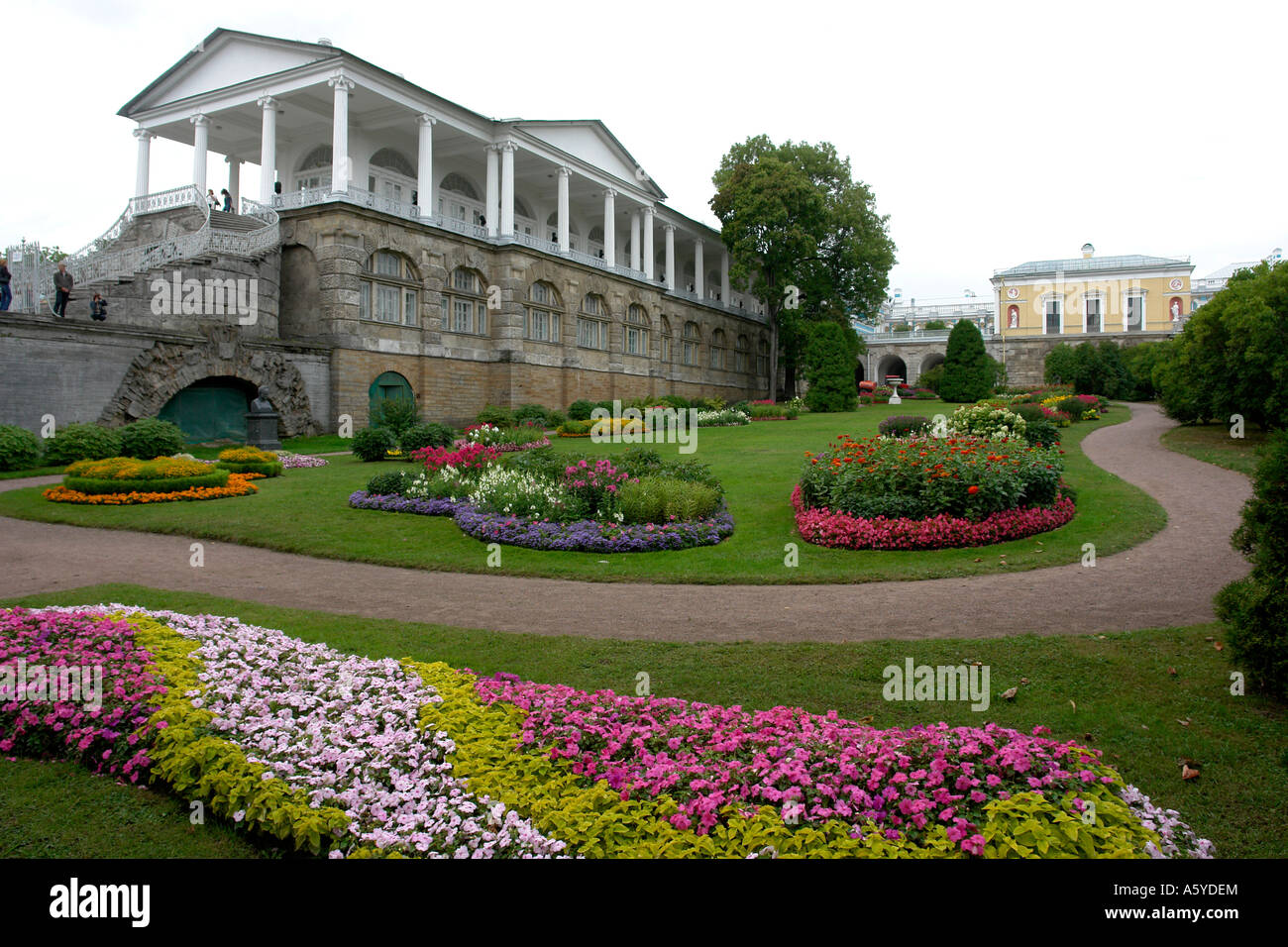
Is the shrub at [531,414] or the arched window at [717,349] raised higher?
the arched window at [717,349]

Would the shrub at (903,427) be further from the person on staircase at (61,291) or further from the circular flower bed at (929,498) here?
the person on staircase at (61,291)

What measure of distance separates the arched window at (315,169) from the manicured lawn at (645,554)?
19.9 metres

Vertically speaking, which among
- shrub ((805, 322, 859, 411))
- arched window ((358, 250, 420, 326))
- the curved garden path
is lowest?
the curved garden path

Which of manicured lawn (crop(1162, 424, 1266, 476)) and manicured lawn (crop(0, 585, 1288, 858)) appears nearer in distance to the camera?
manicured lawn (crop(0, 585, 1288, 858))

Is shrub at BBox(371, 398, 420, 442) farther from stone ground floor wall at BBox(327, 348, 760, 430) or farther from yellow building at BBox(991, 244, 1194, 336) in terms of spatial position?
yellow building at BBox(991, 244, 1194, 336)

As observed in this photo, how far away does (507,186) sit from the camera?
1356 inches

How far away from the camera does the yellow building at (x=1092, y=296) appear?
62156mm

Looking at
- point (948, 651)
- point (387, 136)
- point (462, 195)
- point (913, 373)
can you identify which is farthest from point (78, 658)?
point (913, 373)

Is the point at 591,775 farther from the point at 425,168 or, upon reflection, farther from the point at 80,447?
the point at 425,168

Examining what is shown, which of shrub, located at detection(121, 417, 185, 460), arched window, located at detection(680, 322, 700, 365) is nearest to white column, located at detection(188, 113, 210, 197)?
shrub, located at detection(121, 417, 185, 460)

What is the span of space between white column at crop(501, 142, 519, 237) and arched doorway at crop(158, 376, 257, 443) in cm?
1412

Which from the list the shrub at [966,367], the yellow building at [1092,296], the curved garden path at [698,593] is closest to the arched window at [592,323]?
the shrub at [966,367]

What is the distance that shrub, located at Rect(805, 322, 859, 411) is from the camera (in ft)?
123

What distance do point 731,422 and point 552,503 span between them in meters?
20.9
